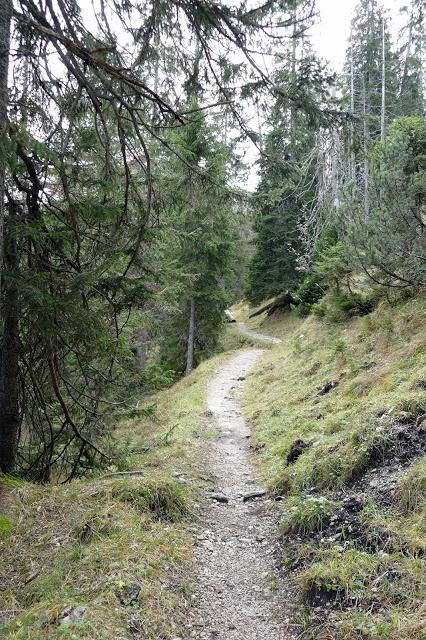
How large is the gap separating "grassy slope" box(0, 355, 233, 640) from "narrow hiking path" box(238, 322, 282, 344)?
1893 centimetres

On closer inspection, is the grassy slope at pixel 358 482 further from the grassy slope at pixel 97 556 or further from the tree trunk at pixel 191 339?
the tree trunk at pixel 191 339

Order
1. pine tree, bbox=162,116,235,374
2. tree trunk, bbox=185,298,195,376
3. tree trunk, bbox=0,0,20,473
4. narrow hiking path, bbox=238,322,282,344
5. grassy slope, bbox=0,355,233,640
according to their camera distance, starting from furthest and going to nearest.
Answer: narrow hiking path, bbox=238,322,282,344
tree trunk, bbox=185,298,195,376
pine tree, bbox=162,116,235,374
tree trunk, bbox=0,0,20,473
grassy slope, bbox=0,355,233,640

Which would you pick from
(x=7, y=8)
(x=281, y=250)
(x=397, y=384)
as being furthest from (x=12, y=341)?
(x=281, y=250)

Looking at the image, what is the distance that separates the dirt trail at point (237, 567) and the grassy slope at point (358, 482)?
0.82 feet

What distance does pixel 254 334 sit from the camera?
2811 centimetres

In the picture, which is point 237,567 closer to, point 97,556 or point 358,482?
point 97,556

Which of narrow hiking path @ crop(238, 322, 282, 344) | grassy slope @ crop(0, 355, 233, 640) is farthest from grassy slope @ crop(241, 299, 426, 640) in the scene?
narrow hiking path @ crop(238, 322, 282, 344)

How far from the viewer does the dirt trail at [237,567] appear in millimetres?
3379

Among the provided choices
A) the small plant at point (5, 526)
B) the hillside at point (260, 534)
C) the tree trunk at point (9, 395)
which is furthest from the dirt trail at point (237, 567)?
the tree trunk at point (9, 395)

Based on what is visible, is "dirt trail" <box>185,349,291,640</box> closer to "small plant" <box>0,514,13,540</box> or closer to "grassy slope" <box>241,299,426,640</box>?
"grassy slope" <box>241,299,426,640</box>

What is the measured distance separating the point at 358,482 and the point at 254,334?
923 inches

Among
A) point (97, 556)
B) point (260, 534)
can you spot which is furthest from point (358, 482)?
point (97, 556)

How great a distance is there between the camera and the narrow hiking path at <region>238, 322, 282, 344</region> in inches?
984

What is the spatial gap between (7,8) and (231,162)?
316cm
